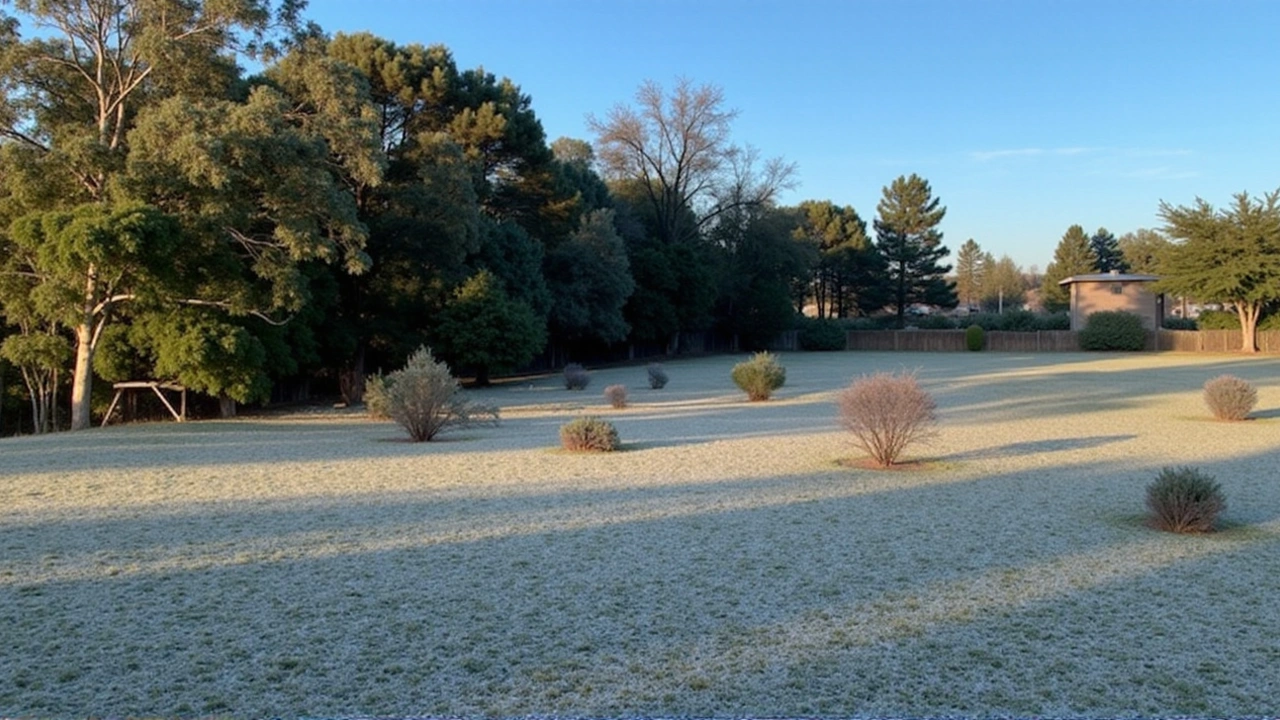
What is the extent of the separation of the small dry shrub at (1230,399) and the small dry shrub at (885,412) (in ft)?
31.0

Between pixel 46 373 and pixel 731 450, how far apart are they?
19.8 metres

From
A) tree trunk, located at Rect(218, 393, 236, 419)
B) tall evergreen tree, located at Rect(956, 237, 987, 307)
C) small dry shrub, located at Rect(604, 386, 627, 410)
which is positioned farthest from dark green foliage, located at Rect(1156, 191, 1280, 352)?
tall evergreen tree, located at Rect(956, 237, 987, 307)

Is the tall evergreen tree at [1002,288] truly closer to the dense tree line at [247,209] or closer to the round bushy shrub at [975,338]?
the round bushy shrub at [975,338]

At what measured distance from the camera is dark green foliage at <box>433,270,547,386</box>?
1337 inches

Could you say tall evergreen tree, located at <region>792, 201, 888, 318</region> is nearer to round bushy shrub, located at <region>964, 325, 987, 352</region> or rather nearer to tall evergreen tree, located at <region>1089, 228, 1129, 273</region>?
round bushy shrub, located at <region>964, 325, 987, 352</region>

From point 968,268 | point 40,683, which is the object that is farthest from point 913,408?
point 968,268

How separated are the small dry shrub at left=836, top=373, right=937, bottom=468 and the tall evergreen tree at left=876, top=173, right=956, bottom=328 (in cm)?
7352

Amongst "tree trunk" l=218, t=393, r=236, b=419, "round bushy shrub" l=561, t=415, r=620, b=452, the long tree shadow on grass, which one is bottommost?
the long tree shadow on grass

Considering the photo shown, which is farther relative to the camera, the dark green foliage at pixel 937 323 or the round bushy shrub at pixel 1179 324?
the dark green foliage at pixel 937 323

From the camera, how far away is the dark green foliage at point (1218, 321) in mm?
56938

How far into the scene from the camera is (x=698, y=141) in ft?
207

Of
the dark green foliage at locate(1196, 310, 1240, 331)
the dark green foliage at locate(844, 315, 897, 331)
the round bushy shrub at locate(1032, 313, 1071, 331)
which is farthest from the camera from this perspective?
the dark green foliage at locate(844, 315, 897, 331)

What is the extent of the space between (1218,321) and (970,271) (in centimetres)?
7363

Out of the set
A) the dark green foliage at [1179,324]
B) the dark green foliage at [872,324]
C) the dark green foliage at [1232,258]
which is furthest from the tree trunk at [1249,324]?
the dark green foliage at [872,324]
